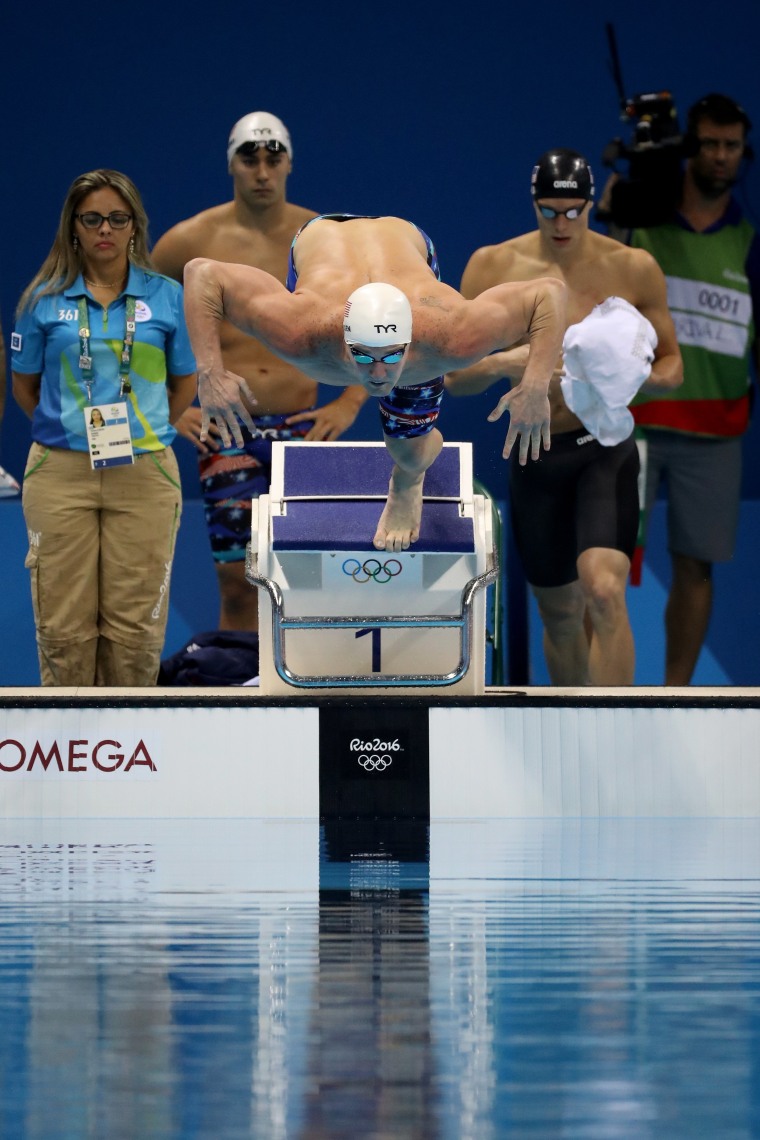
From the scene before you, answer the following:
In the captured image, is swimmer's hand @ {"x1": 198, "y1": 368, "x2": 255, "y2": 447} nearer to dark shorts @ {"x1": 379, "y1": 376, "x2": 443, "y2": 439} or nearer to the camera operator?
dark shorts @ {"x1": 379, "y1": 376, "x2": 443, "y2": 439}

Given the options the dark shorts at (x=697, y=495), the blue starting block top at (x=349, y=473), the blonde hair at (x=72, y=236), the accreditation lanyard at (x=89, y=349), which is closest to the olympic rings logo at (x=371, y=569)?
the blue starting block top at (x=349, y=473)

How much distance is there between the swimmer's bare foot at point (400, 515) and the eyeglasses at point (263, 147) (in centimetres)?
174

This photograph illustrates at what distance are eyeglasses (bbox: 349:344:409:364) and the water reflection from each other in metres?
1.22

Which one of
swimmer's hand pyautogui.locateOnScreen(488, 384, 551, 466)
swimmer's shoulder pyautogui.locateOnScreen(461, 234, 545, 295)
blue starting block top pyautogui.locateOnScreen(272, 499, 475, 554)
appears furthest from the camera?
swimmer's shoulder pyautogui.locateOnScreen(461, 234, 545, 295)

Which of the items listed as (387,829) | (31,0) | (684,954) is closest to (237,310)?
(387,829)

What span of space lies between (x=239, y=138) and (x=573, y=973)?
169 inches

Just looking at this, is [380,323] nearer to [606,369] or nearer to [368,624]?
[368,624]

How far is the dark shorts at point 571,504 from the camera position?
6.07 metres

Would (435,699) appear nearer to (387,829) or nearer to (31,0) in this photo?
(387,829)

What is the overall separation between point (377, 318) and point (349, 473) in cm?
132

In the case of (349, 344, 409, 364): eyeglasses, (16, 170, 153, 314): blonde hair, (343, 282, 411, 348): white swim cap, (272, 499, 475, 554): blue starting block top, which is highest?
(16, 170, 153, 314): blonde hair

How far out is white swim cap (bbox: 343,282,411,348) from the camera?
171 inches

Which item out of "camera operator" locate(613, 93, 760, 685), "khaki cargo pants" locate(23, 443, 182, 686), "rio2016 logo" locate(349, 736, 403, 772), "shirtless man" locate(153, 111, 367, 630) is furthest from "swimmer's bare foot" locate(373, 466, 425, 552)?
"camera operator" locate(613, 93, 760, 685)

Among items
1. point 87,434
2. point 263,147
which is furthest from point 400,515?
point 263,147
